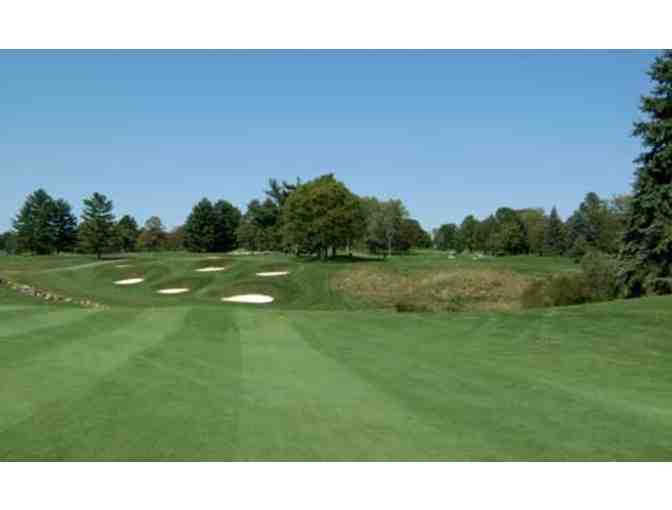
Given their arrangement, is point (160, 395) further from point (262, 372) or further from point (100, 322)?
point (100, 322)

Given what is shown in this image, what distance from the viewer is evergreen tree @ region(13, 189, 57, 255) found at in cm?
8356

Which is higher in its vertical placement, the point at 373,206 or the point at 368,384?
the point at 373,206

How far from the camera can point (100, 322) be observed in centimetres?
1319

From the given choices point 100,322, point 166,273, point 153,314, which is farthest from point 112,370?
point 166,273

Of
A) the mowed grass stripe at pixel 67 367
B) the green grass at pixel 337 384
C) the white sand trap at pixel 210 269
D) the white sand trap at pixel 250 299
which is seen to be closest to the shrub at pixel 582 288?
the green grass at pixel 337 384

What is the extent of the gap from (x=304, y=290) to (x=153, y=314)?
24.5 metres

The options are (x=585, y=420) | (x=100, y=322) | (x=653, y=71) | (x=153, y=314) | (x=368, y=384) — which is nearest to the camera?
(x=585, y=420)

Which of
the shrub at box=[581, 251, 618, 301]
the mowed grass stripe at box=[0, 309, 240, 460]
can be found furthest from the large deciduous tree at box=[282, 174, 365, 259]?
the mowed grass stripe at box=[0, 309, 240, 460]

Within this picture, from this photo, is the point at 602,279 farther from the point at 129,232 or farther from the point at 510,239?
the point at 129,232

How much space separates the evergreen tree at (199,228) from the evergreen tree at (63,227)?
61.4 feet

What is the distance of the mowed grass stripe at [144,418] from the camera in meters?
4.62

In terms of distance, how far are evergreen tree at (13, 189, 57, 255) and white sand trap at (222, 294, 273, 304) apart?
60.1 meters

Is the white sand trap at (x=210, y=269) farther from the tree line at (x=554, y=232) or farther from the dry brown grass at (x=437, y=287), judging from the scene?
the tree line at (x=554, y=232)

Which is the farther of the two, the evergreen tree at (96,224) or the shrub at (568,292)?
the evergreen tree at (96,224)
